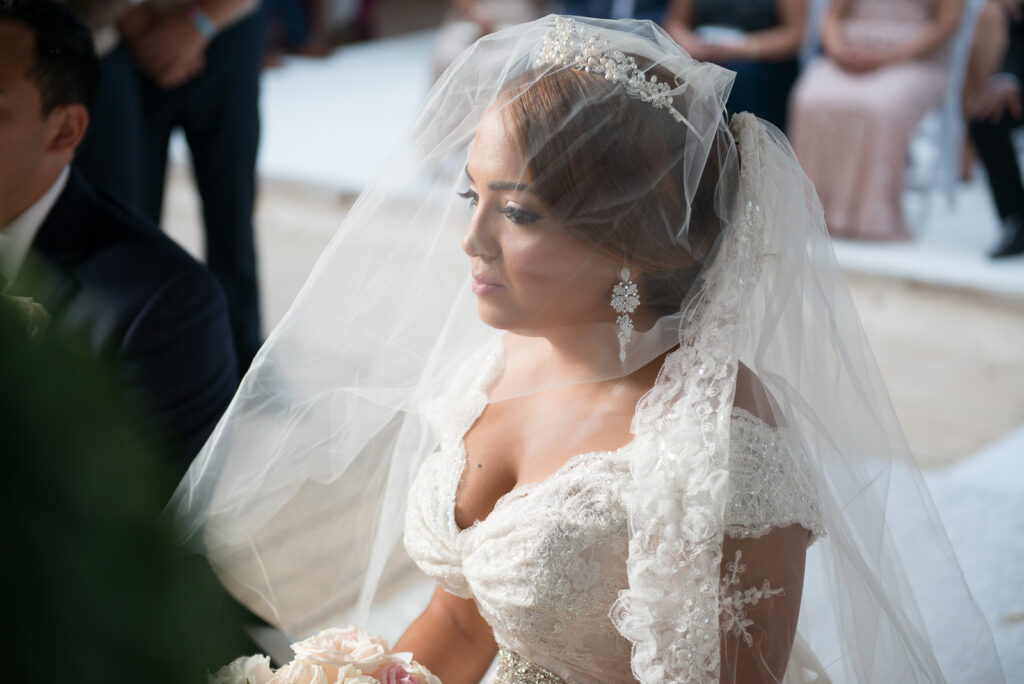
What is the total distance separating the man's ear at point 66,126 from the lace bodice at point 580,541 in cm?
114

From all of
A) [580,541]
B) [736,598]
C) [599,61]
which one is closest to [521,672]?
[580,541]

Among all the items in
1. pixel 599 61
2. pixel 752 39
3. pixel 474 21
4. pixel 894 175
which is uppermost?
pixel 599 61

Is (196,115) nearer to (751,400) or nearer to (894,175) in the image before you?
(751,400)

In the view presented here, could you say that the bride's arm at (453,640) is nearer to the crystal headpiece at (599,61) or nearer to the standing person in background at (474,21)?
the crystal headpiece at (599,61)

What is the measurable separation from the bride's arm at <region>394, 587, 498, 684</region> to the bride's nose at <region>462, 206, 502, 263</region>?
1.83ft

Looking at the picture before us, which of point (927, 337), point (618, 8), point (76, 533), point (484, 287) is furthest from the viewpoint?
point (618, 8)

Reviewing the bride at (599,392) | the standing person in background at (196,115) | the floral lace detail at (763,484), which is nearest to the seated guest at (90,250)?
the bride at (599,392)

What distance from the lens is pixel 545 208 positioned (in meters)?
1.34

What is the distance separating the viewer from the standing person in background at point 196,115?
112 inches

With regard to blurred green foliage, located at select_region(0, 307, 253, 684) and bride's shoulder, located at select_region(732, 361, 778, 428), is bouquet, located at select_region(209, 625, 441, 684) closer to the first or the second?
bride's shoulder, located at select_region(732, 361, 778, 428)

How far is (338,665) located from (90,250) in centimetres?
112

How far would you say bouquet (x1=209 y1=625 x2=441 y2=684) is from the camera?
121 cm

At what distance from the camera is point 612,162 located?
1.29 m

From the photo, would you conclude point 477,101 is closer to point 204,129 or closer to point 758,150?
point 758,150
